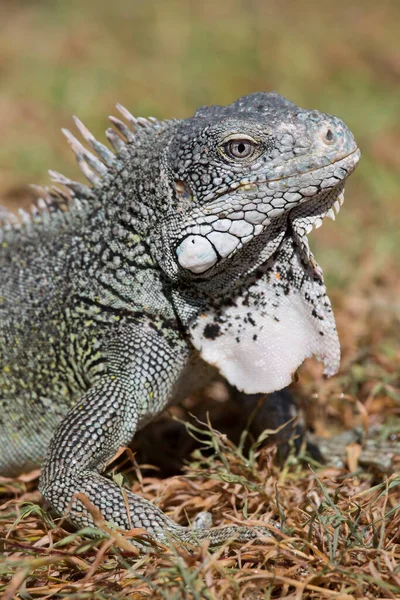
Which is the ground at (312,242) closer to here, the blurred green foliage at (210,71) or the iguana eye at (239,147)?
the blurred green foliage at (210,71)

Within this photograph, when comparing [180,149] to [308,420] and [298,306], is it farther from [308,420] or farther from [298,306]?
[308,420]

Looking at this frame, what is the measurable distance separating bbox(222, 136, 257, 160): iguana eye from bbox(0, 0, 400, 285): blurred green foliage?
318cm

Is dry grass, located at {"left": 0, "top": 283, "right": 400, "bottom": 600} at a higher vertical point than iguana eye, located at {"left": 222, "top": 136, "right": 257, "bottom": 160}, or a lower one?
lower

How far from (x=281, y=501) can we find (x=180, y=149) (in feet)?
6.72

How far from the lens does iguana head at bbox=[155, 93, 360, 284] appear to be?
3369 millimetres

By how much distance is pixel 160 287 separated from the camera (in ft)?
12.2

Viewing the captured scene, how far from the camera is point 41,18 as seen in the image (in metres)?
13.9

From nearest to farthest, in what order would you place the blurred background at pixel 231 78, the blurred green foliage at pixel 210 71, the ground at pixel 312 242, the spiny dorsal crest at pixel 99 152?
the ground at pixel 312 242
the spiny dorsal crest at pixel 99 152
the blurred background at pixel 231 78
the blurred green foliage at pixel 210 71

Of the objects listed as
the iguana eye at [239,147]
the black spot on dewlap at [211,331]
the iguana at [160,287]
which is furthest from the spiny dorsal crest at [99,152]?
the black spot on dewlap at [211,331]

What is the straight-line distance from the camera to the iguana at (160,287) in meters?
3.41

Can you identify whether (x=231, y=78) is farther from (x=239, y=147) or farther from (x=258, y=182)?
(x=258, y=182)

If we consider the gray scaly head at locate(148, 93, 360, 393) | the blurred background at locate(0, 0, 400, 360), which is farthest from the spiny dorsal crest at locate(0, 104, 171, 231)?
the blurred background at locate(0, 0, 400, 360)

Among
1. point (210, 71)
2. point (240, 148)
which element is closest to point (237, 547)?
point (240, 148)

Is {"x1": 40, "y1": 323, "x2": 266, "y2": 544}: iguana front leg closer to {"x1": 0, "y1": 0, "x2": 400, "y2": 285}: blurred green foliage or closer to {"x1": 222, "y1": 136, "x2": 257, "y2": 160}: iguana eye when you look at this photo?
{"x1": 222, "y1": 136, "x2": 257, "y2": 160}: iguana eye
